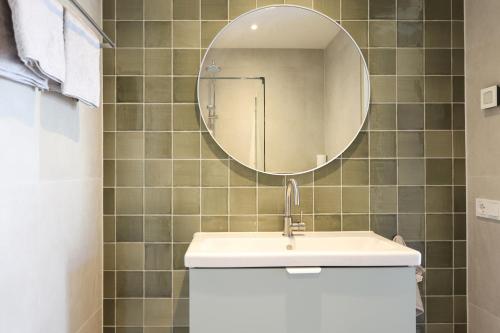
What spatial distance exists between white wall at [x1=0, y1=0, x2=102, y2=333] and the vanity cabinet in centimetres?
48

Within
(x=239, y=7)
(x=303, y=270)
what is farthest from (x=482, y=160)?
(x=239, y=7)

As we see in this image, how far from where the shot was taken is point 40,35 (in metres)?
1.06

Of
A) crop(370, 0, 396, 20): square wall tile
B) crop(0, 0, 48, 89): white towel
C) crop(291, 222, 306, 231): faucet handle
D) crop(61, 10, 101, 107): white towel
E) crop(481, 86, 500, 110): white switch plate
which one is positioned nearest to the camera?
crop(0, 0, 48, 89): white towel

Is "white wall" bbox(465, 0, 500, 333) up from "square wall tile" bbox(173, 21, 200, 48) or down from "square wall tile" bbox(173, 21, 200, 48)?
down

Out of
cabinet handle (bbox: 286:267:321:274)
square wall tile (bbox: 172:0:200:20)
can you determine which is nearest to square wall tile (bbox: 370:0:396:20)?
square wall tile (bbox: 172:0:200:20)

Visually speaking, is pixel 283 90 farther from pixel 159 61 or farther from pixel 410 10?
pixel 410 10

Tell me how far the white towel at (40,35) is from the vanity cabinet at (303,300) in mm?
756

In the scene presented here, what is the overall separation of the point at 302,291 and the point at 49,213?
873 millimetres

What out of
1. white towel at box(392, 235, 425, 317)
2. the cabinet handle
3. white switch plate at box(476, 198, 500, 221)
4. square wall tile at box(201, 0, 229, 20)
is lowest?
white towel at box(392, 235, 425, 317)

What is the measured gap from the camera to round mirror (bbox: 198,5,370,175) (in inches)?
71.5

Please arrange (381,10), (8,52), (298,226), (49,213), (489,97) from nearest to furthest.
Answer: (8,52), (49,213), (489,97), (298,226), (381,10)

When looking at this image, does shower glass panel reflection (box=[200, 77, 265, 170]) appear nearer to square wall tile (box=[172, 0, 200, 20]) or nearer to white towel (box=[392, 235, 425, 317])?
square wall tile (box=[172, 0, 200, 20])

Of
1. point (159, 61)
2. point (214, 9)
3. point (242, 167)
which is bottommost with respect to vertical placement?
point (242, 167)

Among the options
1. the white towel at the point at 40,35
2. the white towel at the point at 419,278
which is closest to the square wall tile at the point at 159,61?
the white towel at the point at 40,35
